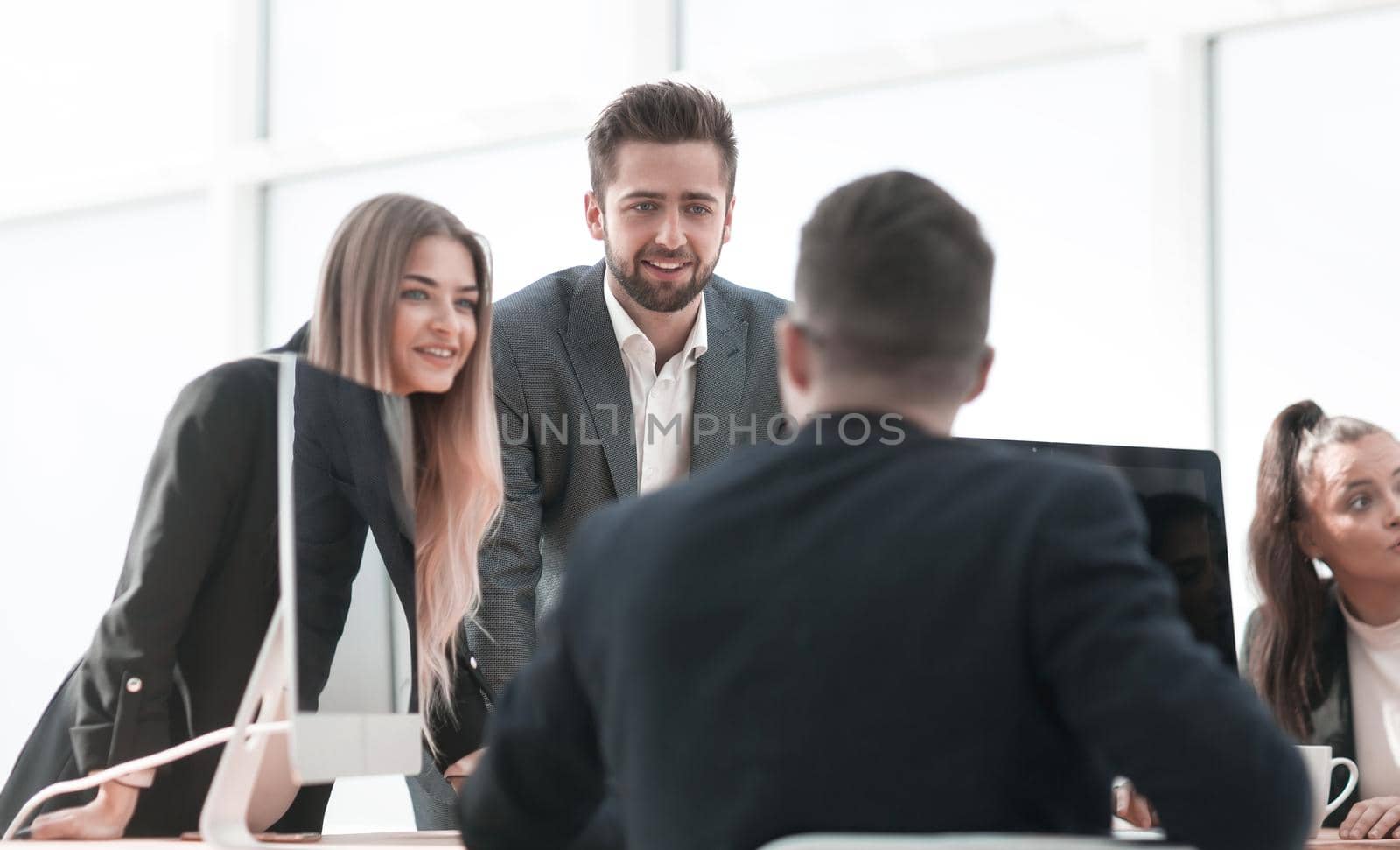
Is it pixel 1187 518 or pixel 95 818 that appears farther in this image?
pixel 1187 518

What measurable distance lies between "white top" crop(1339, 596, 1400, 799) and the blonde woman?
1.43 m

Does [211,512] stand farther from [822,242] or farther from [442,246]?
[822,242]

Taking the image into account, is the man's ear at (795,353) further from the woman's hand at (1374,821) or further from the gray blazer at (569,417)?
the gray blazer at (569,417)

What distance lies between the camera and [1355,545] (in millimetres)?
2504

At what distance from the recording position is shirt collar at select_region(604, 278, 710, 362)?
2705 millimetres

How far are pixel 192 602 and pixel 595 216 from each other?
4.43 ft

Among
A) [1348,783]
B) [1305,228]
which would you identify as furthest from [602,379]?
[1305,228]

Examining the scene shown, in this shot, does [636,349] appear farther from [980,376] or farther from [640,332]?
[980,376]

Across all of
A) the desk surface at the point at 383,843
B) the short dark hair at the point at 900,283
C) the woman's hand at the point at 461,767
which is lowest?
the desk surface at the point at 383,843

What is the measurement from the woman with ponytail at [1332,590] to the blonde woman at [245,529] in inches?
56.4

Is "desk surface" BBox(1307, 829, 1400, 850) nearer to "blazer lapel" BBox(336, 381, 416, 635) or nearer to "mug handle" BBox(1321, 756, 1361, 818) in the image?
"mug handle" BBox(1321, 756, 1361, 818)

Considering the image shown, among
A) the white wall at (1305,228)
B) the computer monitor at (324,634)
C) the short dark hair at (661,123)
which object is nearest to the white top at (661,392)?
the short dark hair at (661,123)

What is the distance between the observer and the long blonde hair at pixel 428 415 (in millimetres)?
1633

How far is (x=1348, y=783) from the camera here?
2.29m
